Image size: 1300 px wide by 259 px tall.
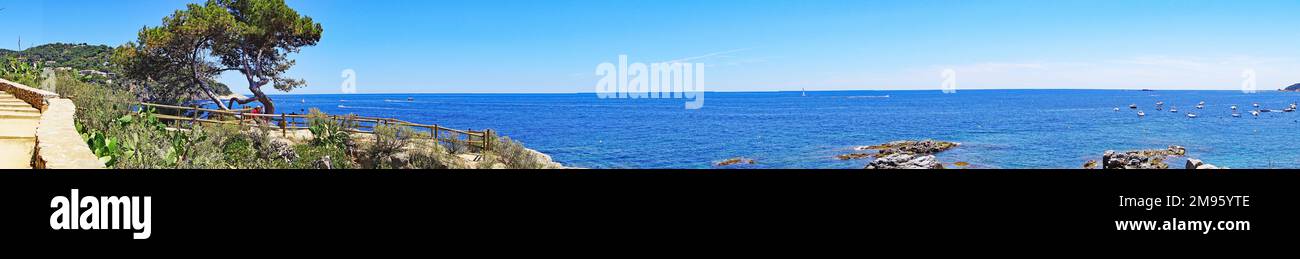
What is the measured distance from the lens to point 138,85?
3000 centimetres

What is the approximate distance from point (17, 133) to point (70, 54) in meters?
49.3

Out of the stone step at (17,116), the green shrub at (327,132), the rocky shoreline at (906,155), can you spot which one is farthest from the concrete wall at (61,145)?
the rocky shoreline at (906,155)

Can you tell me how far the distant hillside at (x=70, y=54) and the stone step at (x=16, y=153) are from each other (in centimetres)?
3853

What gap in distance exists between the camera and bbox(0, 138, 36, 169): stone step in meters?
7.76

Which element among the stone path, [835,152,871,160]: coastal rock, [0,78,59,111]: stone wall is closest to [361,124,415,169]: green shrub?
[0,78,59,111]: stone wall

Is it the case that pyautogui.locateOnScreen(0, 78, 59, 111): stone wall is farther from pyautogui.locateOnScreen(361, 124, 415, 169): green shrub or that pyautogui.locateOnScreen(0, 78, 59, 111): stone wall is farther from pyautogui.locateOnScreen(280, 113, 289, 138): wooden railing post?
pyautogui.locateOnScreen(361, 124, 415, 169): green shrub

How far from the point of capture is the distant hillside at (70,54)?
4309 cm

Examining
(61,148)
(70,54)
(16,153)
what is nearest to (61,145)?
(61,148)

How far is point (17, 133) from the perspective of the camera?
33.5 ft

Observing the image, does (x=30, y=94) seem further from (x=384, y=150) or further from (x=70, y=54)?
(x=70, y=54)

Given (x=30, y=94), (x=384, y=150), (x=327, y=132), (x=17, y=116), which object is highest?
(x=30, y=94)

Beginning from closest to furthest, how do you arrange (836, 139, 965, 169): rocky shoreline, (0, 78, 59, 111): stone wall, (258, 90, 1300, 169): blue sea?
(0, 78, 59, 111): stone wall, (836, 139, 965, 169): rocky shoreline, (258, 90, 1300, 169): blue sea
